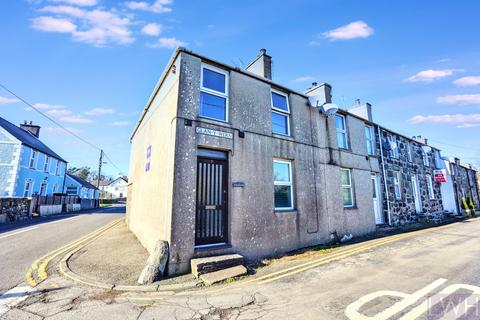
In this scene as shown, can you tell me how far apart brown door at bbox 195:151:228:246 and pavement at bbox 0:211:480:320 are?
158cm

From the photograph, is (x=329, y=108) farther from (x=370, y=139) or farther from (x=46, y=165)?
(x=46, y=165)

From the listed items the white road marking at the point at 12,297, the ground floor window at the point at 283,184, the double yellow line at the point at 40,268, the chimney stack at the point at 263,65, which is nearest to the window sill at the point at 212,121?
the ground floor window at the point at 283,184

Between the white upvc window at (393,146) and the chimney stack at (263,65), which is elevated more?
the chimney stack at (263,65)

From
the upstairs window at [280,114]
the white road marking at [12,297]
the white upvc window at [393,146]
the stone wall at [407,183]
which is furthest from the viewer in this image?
the white upvc window at [393,146]

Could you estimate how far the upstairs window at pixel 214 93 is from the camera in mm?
6859

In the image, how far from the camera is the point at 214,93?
23.0 feet

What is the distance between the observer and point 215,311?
3662mm

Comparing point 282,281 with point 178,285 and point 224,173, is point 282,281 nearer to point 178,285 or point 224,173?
point 178,285

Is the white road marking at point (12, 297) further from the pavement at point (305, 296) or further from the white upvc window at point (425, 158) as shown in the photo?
the white upvc window at point (425, 158)

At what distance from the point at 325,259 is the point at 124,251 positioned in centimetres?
642

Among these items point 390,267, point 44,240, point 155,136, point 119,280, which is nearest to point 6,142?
point 44,240

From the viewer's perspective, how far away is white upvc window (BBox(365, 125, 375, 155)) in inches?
496

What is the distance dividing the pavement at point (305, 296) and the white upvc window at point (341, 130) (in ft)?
19.7

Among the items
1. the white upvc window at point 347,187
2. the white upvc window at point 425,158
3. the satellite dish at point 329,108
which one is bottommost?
the white upvc window at point 347,187
